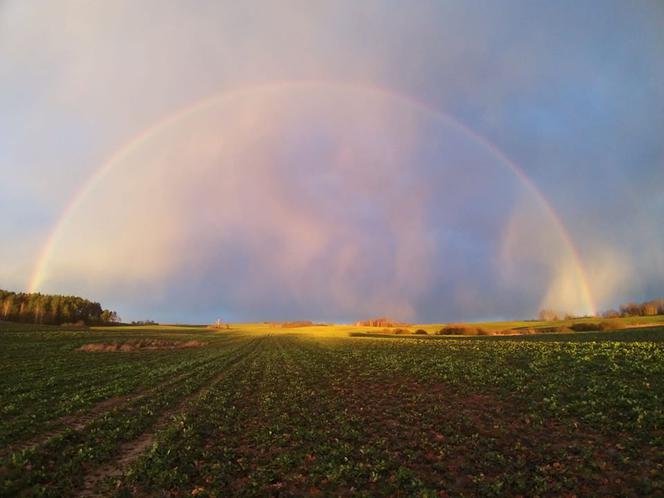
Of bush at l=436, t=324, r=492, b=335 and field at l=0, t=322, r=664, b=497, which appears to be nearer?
field at l=0, t=322, r=664, b=497

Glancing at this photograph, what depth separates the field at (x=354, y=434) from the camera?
42.3ft

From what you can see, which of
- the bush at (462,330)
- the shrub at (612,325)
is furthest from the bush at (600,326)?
the bush at (462,330)

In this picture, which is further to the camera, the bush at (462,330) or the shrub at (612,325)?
the bush at (462,330)

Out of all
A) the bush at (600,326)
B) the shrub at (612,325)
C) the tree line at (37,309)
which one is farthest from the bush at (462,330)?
the tree line at (37,309)

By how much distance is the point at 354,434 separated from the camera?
18844mm

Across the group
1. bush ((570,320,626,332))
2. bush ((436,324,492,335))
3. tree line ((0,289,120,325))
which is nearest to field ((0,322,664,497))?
bush ((570,320,626,332))

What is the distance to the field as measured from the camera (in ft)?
42.3

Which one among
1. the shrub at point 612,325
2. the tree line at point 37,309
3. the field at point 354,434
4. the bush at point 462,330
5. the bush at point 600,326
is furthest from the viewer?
the tree line at point 37,309

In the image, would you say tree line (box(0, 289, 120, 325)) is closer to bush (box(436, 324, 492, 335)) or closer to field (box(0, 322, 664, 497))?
bush (box(436, 324, 492, 335))

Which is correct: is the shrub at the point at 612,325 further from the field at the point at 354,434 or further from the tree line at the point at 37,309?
the tree line at the point at 37,309

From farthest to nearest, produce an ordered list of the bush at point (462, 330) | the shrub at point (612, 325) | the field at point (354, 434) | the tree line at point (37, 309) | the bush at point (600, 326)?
the tree line at point (37, 309) < the bush at point (462, 330) < the bush at point (600, 326) < the shrub at point (612, 325) < the field at point (354, 434)

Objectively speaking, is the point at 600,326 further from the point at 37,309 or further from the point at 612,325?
the point at 37,309

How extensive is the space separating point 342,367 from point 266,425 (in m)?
26.0

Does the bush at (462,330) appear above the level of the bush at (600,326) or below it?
below
